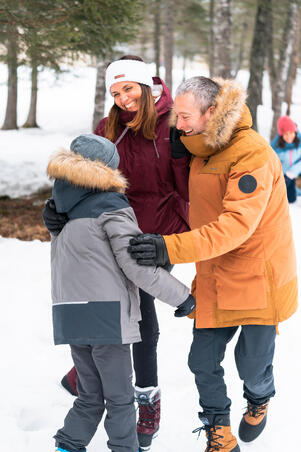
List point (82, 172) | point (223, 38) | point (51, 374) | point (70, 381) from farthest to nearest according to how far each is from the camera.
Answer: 1. point (223, 38)
2. point (51, 374)
3. point (70, 381)
4. point (82, 172)

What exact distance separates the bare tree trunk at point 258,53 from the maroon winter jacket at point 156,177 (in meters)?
8.93

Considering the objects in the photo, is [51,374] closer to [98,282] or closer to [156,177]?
[98,282]

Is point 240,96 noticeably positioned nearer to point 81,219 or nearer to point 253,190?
point 253,190

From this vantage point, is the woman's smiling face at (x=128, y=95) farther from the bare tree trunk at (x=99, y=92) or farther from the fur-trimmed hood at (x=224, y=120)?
the bare tree trunk at (x=99, y=92)

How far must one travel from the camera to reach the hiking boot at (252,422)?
2.94m

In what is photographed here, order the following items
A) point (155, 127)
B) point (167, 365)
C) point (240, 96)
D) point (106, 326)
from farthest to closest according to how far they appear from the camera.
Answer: point (167, 365) → point (155, 127) → point (240, 96) → point (106, 326)

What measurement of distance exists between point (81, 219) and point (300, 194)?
7.94m

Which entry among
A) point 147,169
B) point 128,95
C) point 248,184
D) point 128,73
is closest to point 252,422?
point 248,184

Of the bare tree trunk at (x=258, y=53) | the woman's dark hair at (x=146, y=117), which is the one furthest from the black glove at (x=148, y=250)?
the bare tree trunk at (x=258, y=53)

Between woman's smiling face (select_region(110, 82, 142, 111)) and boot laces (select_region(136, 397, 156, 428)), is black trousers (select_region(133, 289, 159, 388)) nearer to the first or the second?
boot laces (select_region(136, 397, 156, 428))

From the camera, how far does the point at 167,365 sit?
3.84 meters

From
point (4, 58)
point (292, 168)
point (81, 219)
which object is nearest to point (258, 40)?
point (292, 168)

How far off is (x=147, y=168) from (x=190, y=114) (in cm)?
57

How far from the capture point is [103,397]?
8.44ft
